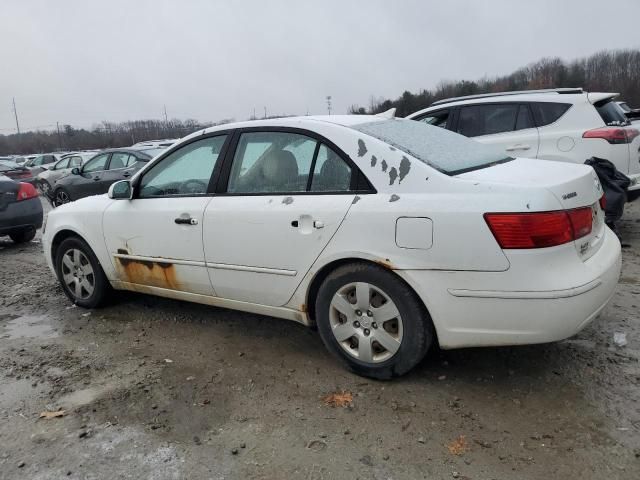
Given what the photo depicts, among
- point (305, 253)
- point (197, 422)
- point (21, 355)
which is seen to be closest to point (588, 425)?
point (305, 253)

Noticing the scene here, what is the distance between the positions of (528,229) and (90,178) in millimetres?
11773

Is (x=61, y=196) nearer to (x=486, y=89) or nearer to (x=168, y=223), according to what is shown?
(x=168, y=223)

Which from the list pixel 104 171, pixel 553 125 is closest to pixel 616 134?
pixel 553 125

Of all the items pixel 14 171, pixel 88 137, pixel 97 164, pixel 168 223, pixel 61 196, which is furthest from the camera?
pixel 88 137

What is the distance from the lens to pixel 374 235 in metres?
2.95

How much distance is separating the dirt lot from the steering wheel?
1.11 meters

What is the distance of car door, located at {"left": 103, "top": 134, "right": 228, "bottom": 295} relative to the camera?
380cm

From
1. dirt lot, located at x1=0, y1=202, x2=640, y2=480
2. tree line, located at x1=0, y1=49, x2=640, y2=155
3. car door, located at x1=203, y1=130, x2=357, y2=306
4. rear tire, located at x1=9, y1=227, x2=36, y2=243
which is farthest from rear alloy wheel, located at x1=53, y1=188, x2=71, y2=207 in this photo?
tree line, located at x1=0, y1=49, x2=640, y2=155

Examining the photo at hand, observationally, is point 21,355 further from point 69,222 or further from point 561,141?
point 561,141

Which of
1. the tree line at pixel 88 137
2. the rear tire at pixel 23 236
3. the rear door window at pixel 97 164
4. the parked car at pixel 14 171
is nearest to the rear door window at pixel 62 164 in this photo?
the parked car at pixel 14 171

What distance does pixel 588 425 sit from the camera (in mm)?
2658

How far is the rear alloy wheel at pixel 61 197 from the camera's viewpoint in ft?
42.7

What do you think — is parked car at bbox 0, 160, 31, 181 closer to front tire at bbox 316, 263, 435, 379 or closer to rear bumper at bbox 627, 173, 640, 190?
front tire at bbox 316, 263, 435, 379

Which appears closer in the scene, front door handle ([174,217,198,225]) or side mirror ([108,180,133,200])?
front door handle ([174,217,198,225])
